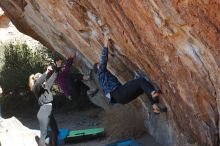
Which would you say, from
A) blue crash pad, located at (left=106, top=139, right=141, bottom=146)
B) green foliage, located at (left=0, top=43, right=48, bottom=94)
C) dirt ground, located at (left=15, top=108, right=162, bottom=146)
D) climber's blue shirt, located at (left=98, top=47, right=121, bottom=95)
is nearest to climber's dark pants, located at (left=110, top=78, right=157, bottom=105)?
climber's blue shirt, located at (left=98, top=47, right=121, bottom=95)

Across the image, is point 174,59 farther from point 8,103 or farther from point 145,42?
point 8,103

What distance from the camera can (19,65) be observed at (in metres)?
18.5

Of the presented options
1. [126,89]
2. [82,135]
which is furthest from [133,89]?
[82,135]

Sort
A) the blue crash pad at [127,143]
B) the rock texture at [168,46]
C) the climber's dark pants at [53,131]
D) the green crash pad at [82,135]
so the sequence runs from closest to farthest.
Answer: the rock texture at [168,46], the blue crash pad at [127,143], the climber's dark pants at [53,131], the green crash pad at [82,135]

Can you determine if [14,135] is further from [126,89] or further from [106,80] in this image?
[126,89]

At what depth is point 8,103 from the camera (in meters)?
17.9

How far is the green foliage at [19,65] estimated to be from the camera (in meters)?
18.1

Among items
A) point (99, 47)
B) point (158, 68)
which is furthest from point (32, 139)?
point (158, 68)

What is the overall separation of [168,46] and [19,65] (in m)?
11.9

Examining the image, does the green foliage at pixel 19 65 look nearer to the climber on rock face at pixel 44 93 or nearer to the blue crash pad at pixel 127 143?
the climber on rock face at pixel 44 93

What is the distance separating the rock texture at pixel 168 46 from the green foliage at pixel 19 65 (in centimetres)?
702

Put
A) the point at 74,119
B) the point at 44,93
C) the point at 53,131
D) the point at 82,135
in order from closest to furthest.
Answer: the point at 44,93 < the point at 53,131 < the point at 82,135 < the point at 74,119

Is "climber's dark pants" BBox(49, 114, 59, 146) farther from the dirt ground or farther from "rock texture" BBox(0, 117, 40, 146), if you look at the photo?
the dirt ground

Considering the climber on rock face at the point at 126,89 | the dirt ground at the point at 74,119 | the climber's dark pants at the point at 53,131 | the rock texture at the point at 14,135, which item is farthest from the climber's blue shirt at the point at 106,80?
the dirt ground at the point at 74,119
